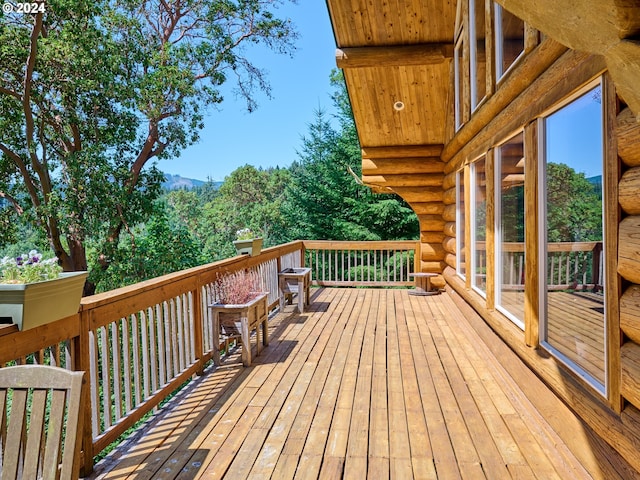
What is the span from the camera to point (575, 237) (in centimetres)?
250

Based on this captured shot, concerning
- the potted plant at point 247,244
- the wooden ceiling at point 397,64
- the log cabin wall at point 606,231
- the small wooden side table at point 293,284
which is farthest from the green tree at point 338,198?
the log cabin wall at point 606,231

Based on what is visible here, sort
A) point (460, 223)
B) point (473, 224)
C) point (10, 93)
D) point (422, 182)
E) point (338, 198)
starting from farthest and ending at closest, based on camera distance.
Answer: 1. point (338, 198)
2. point (10, 93)
3. point (422, 182)
4. point (460, 223)
5. point (473, 224)

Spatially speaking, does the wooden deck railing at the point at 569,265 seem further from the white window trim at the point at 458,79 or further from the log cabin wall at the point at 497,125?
the white window trim at the point at 458,79

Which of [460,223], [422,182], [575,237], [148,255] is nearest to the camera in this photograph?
[575,237]

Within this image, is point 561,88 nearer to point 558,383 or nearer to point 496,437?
point 558,383

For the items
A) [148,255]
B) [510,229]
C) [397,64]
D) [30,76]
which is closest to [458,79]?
[397,64]

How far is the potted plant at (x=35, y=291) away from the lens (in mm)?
1900

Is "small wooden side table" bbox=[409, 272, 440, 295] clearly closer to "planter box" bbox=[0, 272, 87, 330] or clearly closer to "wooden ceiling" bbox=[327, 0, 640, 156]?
"wooden ceiling" bbox=[327, 0, 640, 156]

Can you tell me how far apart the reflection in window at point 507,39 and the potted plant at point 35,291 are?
3.41 metres

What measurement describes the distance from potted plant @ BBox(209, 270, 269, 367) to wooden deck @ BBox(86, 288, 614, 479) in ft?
0.88

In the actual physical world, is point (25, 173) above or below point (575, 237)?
above

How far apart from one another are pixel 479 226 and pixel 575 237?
2.50 m

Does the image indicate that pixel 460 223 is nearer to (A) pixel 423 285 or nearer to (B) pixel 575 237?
(A) pixel 423 285

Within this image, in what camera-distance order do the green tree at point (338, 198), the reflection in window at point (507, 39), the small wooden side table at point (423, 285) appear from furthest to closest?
the green tree at point (338, 198) → the small wooden side table at point (423, 285) → the reflection in window at point (507, 39)
